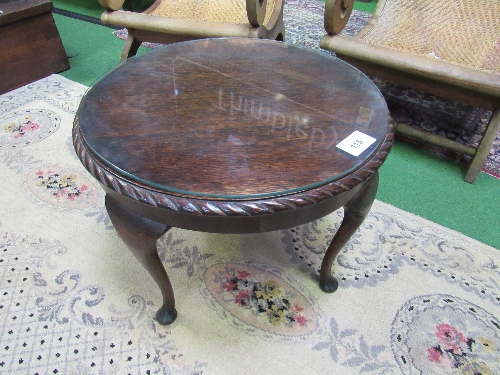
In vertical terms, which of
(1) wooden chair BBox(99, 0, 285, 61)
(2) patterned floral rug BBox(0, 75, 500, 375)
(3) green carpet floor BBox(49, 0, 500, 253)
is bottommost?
(2) patterned floral rug BBox(0, 75, 500, 375)

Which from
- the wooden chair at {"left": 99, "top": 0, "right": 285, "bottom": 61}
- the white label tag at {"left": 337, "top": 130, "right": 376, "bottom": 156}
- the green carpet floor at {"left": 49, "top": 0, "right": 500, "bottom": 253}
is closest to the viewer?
the white label tag at {"left": 337, "top": 130, "right": 376, "bottom": 156}

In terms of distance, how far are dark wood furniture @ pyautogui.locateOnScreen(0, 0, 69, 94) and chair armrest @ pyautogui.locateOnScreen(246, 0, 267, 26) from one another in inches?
51.6

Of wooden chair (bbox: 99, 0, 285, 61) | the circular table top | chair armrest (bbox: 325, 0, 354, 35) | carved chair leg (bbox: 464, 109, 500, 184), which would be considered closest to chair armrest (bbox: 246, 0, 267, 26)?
wooden chair (bbox: 99, 0, 285, 61)

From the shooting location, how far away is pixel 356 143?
850mm

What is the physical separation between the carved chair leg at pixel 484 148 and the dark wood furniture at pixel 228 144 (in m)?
0.82

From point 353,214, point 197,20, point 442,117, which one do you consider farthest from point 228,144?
point 442,117

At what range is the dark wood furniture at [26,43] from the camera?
209cm

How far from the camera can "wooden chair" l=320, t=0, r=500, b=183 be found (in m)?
1.49

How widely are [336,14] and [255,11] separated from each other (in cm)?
35

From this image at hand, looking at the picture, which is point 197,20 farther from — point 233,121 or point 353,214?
point 353,214

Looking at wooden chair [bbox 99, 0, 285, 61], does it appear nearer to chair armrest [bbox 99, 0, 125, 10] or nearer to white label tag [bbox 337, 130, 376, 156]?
chair armrest [bbox 99, 0, 125, 10]

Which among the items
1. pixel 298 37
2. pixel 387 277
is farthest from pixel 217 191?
pixel 298 37

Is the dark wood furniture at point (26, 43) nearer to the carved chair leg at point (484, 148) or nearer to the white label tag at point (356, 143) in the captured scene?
the white label tag at point (356, 143)

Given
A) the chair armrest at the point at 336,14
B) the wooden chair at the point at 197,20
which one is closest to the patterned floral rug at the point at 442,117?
the wooden chair at the point at 197,20
